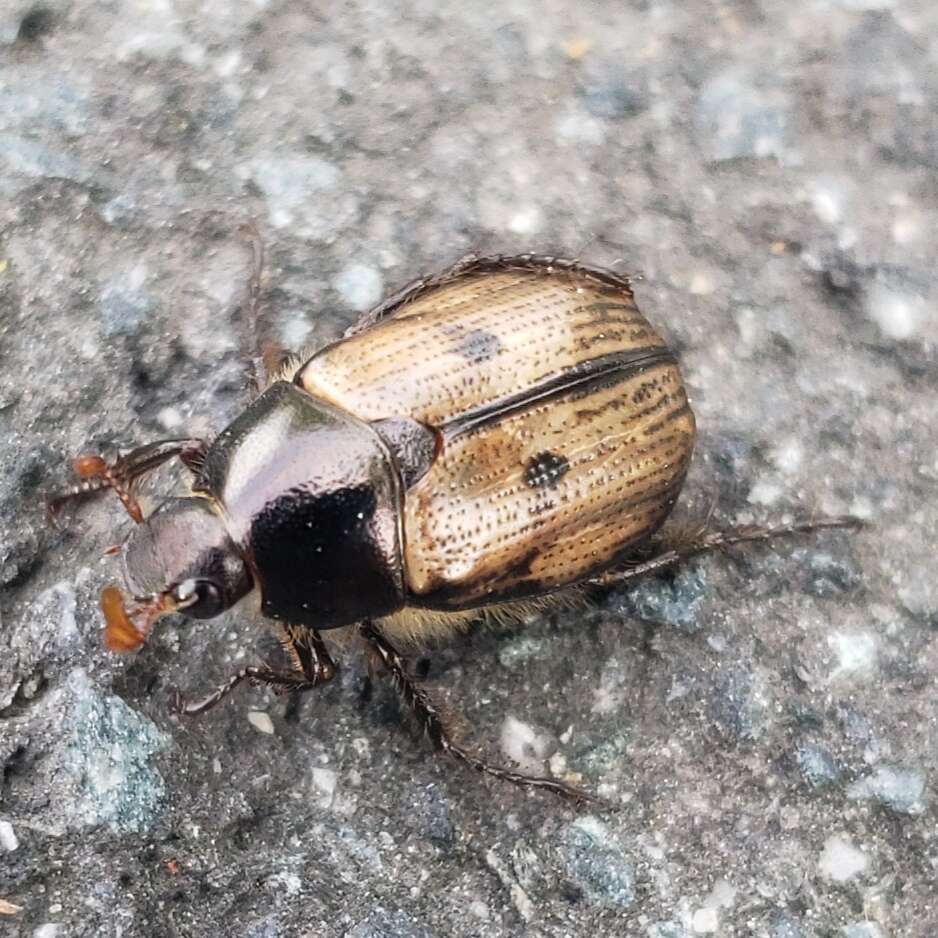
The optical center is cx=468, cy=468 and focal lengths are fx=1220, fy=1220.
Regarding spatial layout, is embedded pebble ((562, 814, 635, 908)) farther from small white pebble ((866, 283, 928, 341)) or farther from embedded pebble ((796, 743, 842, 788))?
small white pebble ((866, 283, 928, 341))

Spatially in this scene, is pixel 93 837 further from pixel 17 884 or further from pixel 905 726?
pixel 905 726

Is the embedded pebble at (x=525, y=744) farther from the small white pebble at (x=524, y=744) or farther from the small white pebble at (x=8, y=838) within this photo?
the small white pebble at (x=8, y=838)

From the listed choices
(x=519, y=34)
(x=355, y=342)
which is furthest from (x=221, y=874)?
(x=519, y=34)

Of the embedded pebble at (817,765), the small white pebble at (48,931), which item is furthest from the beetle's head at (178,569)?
the embedded pebble at (817,765)

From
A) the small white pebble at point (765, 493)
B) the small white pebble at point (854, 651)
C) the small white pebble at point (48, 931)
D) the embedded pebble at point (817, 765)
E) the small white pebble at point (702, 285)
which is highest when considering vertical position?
the small white pebble at point (702, 285)

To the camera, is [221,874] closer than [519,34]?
Yes

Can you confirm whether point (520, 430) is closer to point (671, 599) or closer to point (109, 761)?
point (671, 599)

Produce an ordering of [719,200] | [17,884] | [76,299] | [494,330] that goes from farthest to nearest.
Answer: [719,200] → [76,299] → [494,330] → [17,884]
